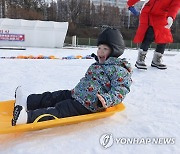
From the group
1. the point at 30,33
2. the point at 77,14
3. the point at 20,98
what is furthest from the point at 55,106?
the point at 77,14

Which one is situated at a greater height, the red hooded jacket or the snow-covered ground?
the red hooded jacket

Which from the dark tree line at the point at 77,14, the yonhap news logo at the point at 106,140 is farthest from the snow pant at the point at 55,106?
the dark tree line at the point at 77,14

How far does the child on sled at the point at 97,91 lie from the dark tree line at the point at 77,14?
26507mm

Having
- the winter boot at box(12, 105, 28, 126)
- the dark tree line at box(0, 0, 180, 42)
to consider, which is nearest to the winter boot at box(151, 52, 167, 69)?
the winter boot at box(12, 105, 28, 126)

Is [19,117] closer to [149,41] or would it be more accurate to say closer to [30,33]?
[149,41]

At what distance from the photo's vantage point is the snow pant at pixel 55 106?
5.61ft

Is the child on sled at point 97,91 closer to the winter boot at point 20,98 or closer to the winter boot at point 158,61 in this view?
the winter boot at point 20,98

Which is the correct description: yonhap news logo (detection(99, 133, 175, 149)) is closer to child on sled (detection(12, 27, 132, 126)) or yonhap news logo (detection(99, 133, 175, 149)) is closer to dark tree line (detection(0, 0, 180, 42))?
child on sled (detection(12, 27, 132, 126))

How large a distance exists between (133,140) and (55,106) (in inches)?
22.8

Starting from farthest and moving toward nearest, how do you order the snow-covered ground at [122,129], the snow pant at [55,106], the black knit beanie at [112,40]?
1. the black knit beanie at [112,40]
2. the snow pant at [55,106]
3. the snow-covered ground at [122,129]

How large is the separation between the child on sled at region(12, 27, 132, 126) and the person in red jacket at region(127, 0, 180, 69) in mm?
2103

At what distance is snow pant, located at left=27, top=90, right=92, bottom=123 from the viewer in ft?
5.61

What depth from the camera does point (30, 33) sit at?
10.9 m

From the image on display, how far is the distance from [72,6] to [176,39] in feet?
45.3
